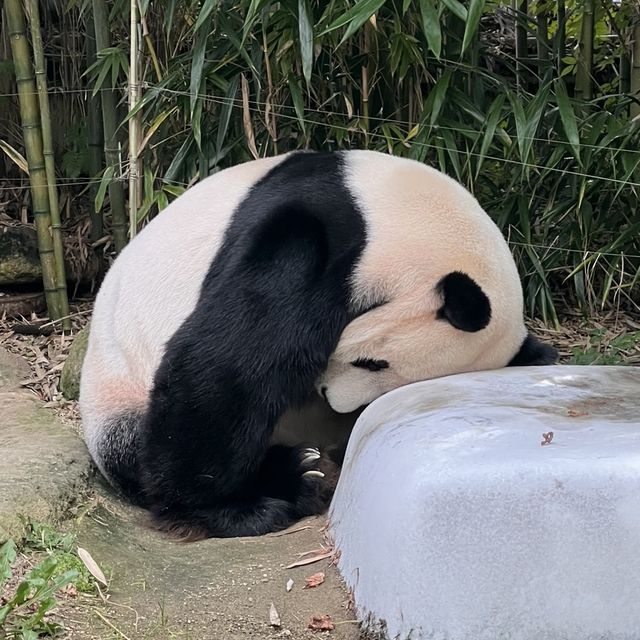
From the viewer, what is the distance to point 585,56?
13.6 ft

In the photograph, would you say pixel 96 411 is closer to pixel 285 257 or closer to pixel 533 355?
pixel 285 257

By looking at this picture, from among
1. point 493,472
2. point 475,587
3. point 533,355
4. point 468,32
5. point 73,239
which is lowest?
point 73,239

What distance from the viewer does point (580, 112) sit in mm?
4051

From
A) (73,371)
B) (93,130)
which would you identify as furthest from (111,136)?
(73,371)

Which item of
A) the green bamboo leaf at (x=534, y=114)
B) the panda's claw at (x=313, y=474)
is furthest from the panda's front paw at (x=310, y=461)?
the green bamboo leaf at (x=534, y=114)

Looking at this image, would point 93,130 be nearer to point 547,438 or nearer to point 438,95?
point 438,95

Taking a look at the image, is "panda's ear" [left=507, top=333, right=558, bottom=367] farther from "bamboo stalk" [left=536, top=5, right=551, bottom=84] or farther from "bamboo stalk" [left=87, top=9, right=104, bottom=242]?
"bamboo stalk" [left=87, top=9, right=104, bottom=242]

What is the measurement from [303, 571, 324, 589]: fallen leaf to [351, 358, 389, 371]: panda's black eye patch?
0.72 meters

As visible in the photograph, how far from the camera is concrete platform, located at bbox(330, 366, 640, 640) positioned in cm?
167

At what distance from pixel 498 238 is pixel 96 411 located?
136cm

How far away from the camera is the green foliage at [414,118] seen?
137 inches

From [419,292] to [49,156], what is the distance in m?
2.33

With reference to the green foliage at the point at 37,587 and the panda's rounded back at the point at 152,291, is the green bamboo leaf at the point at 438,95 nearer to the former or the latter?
the panda's rounded back at the point at 152,291

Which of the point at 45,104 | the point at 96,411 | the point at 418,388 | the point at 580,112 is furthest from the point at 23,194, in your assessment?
the point at 418,388
